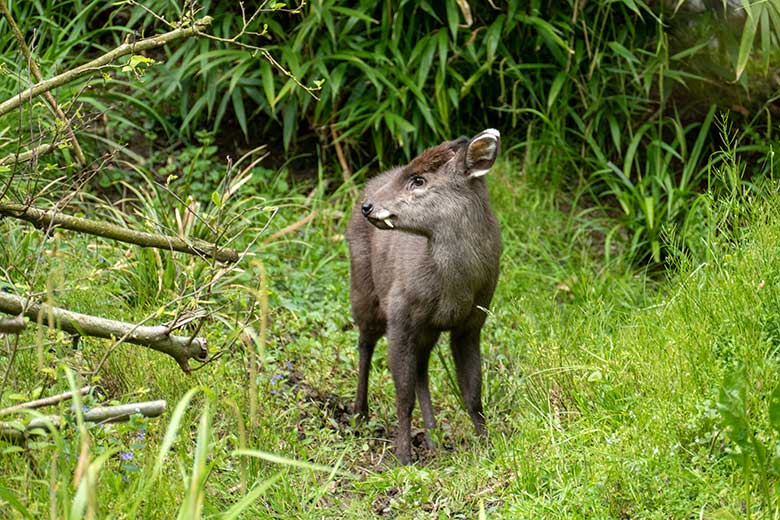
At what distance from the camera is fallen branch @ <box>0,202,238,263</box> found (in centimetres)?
436

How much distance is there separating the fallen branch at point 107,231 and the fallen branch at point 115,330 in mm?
346

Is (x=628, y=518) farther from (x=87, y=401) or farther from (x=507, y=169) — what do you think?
(x=507, y=169)

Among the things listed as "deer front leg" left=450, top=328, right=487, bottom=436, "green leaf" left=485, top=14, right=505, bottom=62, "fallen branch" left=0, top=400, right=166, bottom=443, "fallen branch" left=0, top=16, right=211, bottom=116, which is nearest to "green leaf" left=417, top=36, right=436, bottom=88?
"green leaf" left=485, top=14, right=505, bottom=62

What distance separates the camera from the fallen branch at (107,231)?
4359 millimetres

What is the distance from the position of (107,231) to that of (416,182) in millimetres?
1542

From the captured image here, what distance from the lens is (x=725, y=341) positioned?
461cm

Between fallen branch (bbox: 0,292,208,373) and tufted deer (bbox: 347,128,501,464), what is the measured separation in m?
1.15

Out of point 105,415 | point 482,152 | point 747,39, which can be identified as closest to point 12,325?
point 105,415

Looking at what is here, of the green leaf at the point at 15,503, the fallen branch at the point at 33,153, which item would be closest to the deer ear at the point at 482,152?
the fallen branch at the point at 33,153

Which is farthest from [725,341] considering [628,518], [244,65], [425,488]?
[244,65]

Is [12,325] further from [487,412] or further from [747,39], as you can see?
[747,39]

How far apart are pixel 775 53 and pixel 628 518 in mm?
4274

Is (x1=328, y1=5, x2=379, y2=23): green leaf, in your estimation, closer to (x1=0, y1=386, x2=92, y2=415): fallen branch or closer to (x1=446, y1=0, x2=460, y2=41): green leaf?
(x1=446, y1=0, x2=460, y2=41): green leaf

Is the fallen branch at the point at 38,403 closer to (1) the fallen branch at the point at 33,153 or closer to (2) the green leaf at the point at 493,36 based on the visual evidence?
(1) the fallen branch at the point at 33,153
